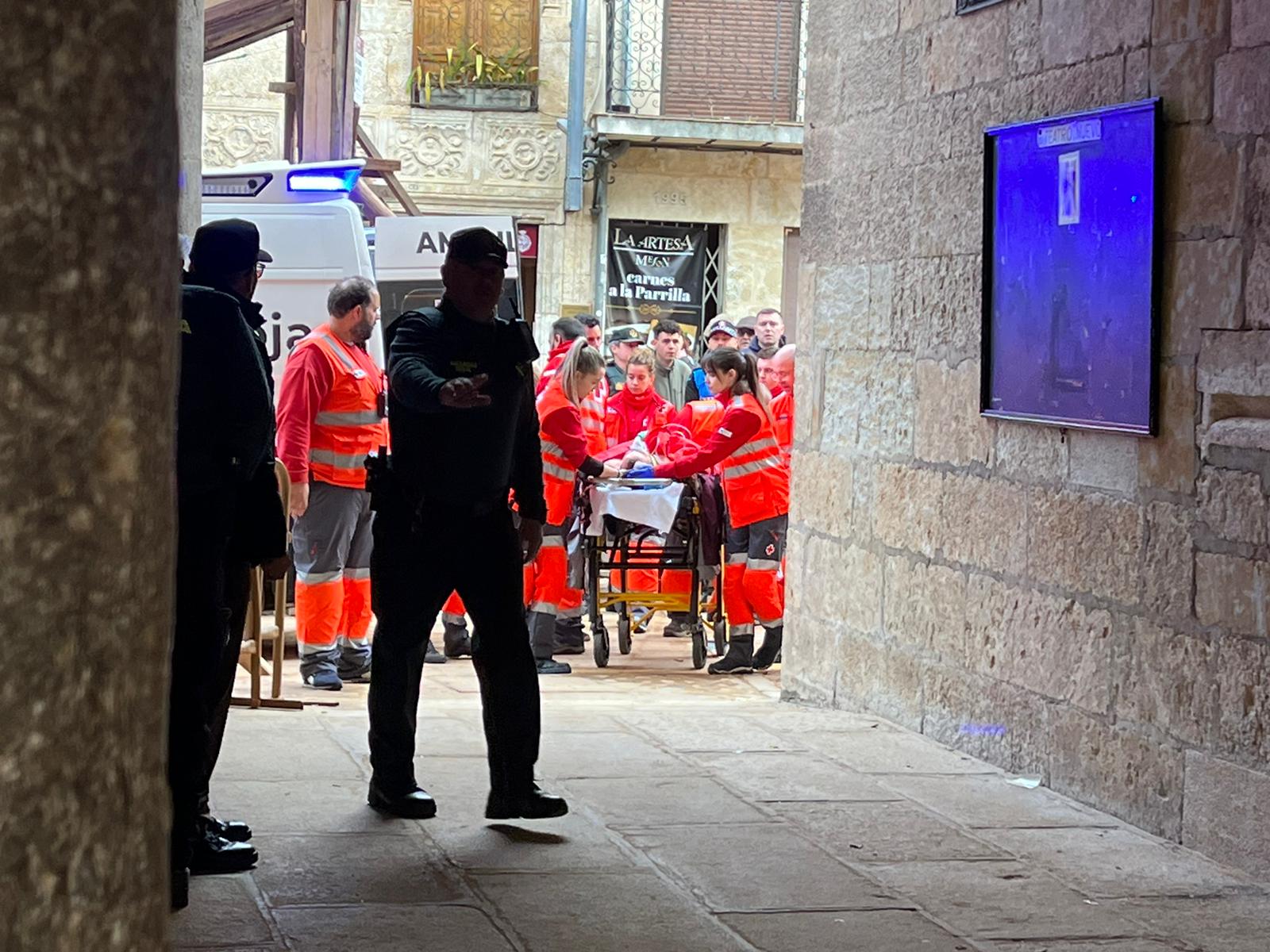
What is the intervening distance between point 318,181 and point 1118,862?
7144 mm

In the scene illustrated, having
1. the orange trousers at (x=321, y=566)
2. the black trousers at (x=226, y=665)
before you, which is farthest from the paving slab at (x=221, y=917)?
the orange trousers at (x=321, y=566)

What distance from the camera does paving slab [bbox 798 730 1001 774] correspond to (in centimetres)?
604

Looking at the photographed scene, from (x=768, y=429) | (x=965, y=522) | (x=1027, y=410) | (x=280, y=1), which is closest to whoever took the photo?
(x=1027, y=410)

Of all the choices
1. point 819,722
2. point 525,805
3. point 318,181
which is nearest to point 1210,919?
point 525,805

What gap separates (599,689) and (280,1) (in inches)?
260

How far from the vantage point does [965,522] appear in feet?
20.7

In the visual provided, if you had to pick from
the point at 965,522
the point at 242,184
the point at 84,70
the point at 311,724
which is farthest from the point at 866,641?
the point at 84,70

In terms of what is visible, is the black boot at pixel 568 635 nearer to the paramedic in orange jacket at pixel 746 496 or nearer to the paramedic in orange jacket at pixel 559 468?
the paramedic in orange jacket at pixel 559 468

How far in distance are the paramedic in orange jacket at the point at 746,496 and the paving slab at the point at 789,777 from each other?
363 centimetres

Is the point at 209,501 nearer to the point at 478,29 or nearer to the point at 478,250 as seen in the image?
the point at 478,250

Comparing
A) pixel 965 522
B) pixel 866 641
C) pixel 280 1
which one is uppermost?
pixel 280 1

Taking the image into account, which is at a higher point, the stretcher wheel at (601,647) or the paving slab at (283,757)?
the paving slab at (283,757)

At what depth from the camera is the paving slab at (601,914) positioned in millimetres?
3906

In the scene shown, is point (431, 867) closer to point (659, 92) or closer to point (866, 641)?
point (866, 641)
